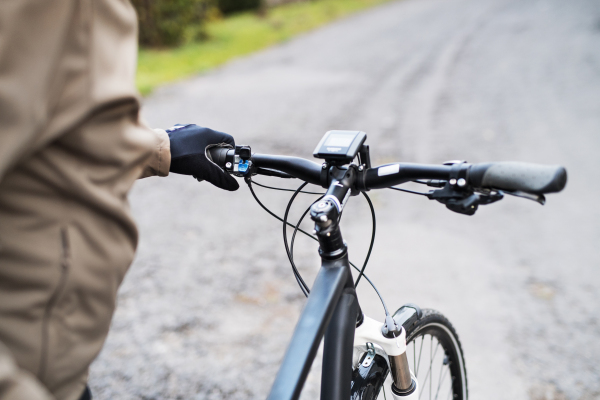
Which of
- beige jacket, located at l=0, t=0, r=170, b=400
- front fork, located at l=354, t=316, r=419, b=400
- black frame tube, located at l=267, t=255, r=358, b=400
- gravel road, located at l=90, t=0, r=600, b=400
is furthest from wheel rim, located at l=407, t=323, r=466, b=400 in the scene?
beige jacket, located at l=0, t=0, r=170, b=400

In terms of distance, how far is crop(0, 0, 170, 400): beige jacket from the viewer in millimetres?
730

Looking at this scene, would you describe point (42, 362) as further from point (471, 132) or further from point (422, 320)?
point (471, 132)

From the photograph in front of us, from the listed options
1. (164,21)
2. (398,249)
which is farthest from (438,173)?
(164,21)

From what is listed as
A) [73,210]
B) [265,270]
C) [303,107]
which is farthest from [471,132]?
[73,210]

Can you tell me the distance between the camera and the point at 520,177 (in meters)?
1.06

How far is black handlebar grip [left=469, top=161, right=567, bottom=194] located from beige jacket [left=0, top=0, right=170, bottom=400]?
0.79 meters

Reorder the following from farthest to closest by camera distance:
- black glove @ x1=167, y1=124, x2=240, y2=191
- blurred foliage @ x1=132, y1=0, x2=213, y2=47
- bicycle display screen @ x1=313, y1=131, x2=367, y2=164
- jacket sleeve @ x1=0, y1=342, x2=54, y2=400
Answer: blurred foliage @ x1=132, y1=0, x2=213, y2=47 < black glove @ x1=167, y1=124, x2=240, y2=191 < bicycle display screen @ x1=313, y1=131, x2=367, y2=164 < jacket sleeve @ x1=0, y1=342, x2=54, y2=400

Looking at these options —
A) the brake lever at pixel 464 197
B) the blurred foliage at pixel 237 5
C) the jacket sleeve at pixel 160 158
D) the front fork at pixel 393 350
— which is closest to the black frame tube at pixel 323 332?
the front fork at pixel 393 350

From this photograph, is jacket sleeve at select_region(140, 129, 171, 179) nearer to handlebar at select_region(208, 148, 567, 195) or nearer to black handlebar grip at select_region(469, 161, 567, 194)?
handlebar at select_region(208, 148, 567, 195)

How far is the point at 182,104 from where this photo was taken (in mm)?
6957

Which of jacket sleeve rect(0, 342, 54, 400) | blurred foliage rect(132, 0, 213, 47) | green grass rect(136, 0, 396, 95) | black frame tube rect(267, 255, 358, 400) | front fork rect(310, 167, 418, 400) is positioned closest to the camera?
jacket sleeve rect(0, 342, 54, 400)

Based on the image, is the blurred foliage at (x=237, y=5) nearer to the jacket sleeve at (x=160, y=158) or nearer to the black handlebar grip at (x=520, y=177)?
the jacket sleeve at (x=160, y=158)

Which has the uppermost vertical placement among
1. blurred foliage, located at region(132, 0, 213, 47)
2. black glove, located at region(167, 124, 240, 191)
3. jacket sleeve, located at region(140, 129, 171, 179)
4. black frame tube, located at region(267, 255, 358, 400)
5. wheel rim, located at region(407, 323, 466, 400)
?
blurred foliage, located at region(132, 0, 213, 47)

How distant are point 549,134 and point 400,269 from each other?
3097mm
